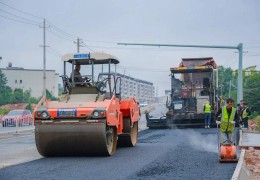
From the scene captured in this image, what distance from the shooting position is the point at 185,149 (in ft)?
42.2

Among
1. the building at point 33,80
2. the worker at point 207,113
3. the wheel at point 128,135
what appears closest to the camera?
the wheel at point 128,135

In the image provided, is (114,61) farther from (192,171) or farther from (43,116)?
(192,171)

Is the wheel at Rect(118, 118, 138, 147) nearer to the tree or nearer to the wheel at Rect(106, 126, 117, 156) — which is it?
the wheel at Rect(106, 126, 117, 156)

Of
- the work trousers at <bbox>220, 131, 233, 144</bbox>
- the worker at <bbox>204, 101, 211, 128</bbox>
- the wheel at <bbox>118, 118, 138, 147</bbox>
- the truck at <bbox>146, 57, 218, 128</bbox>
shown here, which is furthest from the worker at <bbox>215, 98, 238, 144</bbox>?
the truck at <bbox>146, 57, 218, 128</bbox>

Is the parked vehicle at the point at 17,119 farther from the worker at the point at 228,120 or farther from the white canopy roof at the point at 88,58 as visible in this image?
the worker at the point at 228,120

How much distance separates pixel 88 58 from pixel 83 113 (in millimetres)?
2166

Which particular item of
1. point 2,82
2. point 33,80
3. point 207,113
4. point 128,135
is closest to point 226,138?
point 128,135

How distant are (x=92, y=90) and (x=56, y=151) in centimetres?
182

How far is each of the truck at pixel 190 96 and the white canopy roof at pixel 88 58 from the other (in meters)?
12.4

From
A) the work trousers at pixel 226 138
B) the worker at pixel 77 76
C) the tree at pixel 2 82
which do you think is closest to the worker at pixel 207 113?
the worker at pixel 77 76

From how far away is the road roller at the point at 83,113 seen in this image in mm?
10438

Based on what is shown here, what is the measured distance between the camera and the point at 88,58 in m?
12.2

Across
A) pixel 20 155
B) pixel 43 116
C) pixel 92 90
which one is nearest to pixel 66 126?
pixel 43 116

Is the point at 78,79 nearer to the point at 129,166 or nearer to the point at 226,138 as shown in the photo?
the point at 129,166
